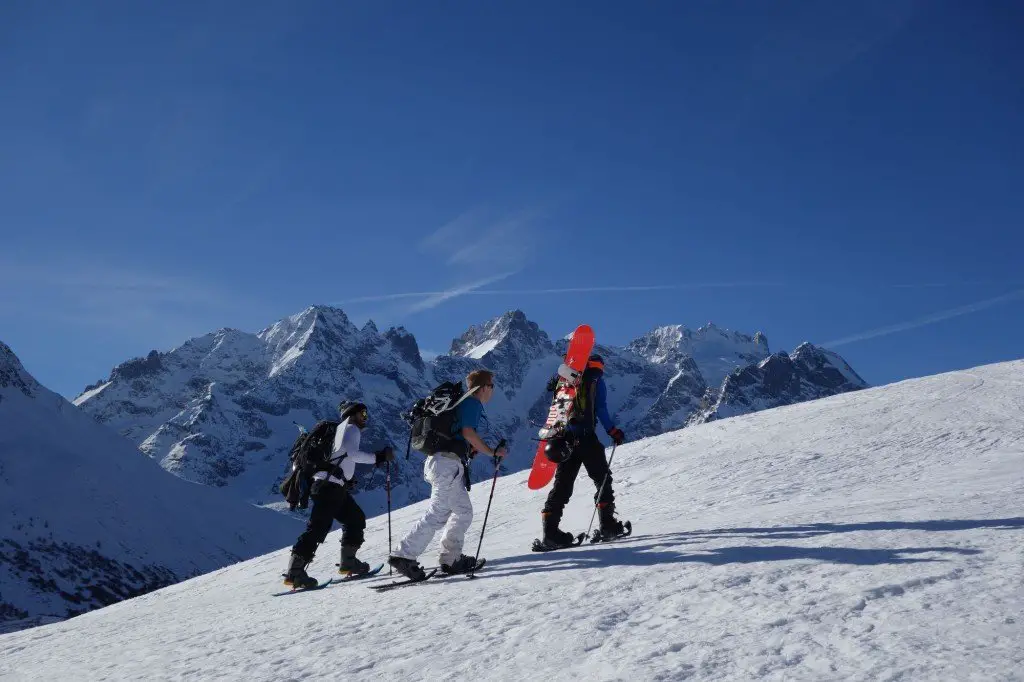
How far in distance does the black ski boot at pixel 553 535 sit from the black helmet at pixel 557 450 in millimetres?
663

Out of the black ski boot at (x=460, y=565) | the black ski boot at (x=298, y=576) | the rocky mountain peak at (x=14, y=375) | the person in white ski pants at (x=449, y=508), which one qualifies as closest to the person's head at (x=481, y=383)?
the person in white ski pants at (x=449, y=508)

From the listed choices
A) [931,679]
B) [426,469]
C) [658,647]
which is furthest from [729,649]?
[426,469]

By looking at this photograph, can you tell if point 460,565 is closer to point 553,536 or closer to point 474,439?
point 474,439

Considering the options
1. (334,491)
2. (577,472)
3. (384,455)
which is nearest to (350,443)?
(384,455)

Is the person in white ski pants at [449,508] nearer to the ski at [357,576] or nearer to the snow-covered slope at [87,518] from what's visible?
the ski at [357,576]

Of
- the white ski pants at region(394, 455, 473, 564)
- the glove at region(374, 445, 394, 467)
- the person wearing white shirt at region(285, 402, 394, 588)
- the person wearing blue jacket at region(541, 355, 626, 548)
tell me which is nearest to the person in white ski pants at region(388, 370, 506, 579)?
the white ski pants at region(394, 455, 473, 564)

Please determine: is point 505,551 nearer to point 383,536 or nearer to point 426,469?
point 426,469

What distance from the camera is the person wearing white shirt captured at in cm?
864

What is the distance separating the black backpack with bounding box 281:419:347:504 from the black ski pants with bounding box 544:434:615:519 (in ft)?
8.23

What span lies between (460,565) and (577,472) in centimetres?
202

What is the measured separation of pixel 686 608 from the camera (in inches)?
209

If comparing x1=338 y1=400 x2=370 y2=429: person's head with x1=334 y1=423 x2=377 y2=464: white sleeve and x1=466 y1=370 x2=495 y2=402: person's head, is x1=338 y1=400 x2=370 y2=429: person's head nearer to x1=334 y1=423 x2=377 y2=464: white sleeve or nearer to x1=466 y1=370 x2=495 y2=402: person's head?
x1=334 y1=423 x2=377 y2=464: white sleeve

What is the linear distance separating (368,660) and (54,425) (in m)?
181

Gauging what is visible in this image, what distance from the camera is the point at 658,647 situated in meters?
4.68
